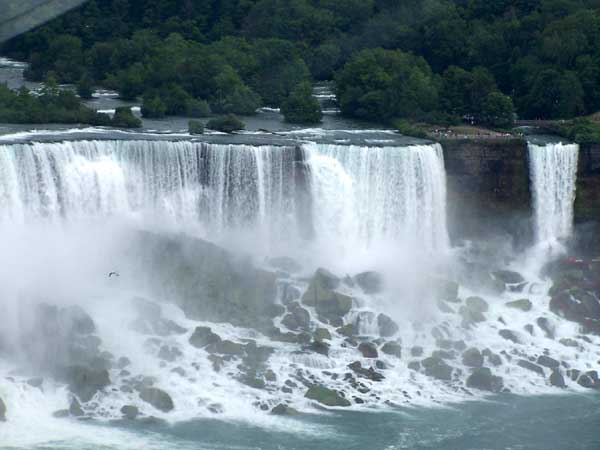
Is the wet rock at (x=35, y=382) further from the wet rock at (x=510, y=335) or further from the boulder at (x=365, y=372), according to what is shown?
the wet rock at (x=510, y=335)

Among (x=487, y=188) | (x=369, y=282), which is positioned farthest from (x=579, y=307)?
(x=369, y=282)

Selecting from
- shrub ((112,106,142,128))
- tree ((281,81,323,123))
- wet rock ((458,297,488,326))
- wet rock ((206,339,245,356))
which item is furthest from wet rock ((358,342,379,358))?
tree ((281,81,323,123))

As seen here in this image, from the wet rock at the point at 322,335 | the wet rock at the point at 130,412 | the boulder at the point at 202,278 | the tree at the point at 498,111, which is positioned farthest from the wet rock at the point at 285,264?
the tree at the point at 498,111

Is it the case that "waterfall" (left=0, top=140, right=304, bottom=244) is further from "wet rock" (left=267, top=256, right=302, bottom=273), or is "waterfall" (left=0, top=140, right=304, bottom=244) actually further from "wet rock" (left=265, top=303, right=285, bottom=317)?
"wet rock" (left=265, top=303, right=285, bottom=317)

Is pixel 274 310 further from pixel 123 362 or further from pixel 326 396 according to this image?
pixel 123 362

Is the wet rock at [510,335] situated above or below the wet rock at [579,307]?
below
